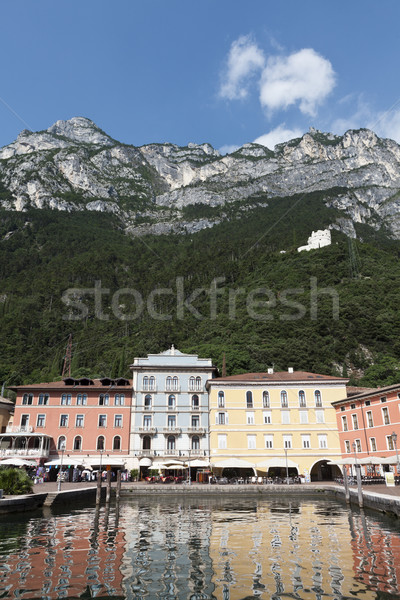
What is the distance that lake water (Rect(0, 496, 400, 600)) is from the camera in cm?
1049

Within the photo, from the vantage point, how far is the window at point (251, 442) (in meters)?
46.3

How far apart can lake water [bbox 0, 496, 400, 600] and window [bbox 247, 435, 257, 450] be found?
21.1 m

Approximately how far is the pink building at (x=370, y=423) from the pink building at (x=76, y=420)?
79.5ft

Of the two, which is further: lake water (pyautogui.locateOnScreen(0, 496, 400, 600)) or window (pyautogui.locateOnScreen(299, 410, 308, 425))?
window (pyautogui.locateOnScreen(299, 410, 308, 425))

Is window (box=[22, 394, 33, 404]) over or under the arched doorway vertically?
over

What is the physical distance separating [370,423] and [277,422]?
9.76m

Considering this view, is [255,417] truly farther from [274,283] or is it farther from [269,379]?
[274,283]


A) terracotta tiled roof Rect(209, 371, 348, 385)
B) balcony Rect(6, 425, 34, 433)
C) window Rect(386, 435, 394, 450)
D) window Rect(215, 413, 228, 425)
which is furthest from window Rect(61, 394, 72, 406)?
window Rect(386, 435, 394, 450)

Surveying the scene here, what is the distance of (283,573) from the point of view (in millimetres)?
11875

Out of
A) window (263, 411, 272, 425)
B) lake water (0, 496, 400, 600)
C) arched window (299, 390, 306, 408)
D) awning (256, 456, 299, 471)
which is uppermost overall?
arched window (299, 390, 306, 408)

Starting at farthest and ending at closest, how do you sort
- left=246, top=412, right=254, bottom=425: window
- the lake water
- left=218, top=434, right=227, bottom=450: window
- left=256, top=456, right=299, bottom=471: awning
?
left=246, top=412, right=254, bottom=425: window
left=218, top=434, right=227, bottom=450: window
left=256, top=456, right=299, bottom=471: awning
the lake water

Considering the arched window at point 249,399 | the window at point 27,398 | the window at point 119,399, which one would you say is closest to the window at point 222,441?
the arched window at point 249,399

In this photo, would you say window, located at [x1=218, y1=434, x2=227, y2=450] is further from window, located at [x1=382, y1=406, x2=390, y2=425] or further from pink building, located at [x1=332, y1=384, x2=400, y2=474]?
window, located at [x1=382, y1=406, x2=390, y2=425]

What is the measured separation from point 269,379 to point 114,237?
126303 millimetres
